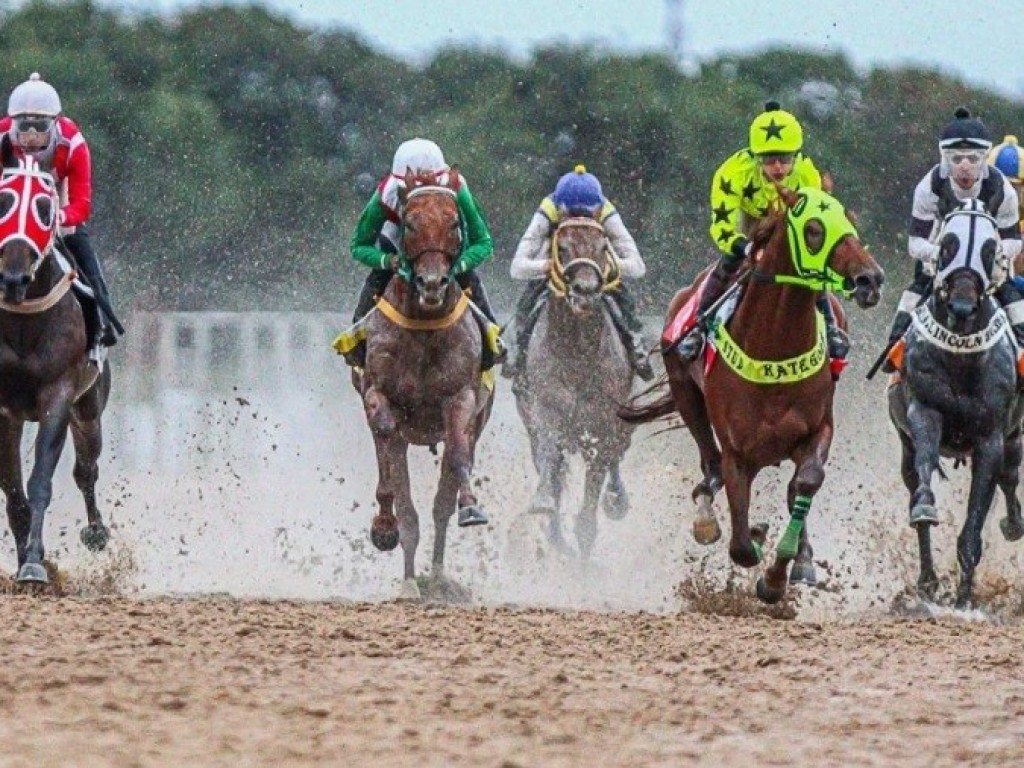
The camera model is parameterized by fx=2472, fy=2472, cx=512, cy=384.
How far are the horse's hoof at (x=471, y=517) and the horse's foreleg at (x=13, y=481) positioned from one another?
2.20m

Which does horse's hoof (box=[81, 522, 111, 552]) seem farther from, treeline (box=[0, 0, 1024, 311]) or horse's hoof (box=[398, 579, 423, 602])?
treeline (box=[0, 0, 1024, 311])

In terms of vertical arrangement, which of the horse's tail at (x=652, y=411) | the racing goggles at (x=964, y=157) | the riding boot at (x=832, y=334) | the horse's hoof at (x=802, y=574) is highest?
the racing goggles at (x=964, y=157)

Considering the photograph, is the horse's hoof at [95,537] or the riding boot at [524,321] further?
the riding boot at [524,321]

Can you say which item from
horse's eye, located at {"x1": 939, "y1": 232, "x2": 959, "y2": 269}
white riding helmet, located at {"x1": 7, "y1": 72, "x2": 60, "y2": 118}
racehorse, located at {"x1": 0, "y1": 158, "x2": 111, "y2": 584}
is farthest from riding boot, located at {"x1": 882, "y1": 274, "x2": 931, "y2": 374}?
white riding helmet, located at {"x1": 7, "y1": 72, "x2": 60, "y2": 118}

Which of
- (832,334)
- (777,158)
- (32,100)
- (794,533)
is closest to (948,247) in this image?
(832,334)

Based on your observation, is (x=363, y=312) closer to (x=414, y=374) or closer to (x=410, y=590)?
(x=414, y=374)

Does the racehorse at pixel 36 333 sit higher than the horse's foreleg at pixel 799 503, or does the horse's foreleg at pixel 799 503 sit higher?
the racehorse at pixel 36 333

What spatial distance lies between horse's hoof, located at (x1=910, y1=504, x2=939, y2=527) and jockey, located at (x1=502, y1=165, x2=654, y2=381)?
14.5 feet

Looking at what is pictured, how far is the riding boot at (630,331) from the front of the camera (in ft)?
53.9

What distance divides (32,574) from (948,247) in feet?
15.3

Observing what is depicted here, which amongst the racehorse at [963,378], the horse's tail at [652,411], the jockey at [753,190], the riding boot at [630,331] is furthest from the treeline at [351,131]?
the racehorse at [963,378]

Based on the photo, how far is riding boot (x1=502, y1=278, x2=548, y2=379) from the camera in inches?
653

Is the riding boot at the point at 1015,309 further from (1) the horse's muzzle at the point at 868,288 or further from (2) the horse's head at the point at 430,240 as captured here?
(2) the horse's head at the point at 430,240

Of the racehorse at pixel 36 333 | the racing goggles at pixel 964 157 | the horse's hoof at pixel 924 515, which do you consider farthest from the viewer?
the racing goggles at pixel 964 157
